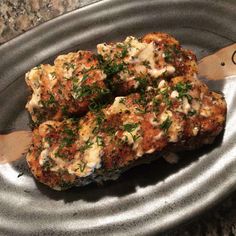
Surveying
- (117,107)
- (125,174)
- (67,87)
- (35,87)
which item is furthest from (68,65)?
(125,174)

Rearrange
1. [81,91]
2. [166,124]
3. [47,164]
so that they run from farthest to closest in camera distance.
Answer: [81,91] → [47,164] → [166,124]

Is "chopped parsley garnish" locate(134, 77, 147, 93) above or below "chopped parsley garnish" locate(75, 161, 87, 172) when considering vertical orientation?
above

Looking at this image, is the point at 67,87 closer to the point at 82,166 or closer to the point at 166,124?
the point at 82,166

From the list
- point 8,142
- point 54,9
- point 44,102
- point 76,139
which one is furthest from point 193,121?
point 54,9

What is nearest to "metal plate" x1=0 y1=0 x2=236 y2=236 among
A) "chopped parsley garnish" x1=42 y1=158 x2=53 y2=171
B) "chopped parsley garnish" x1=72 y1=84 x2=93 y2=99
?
"chopped parsley garnish" x1=42 y1=158 x2=53 y2=171

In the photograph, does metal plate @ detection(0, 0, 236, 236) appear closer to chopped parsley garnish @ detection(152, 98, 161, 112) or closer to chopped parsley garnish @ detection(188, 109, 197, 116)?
chopped parsley garnish @ detection(188, 109, 197, 116)

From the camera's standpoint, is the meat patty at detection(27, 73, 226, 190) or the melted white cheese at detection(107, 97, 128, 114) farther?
the melted white cheese at detection(107, 97, 128, 114)
